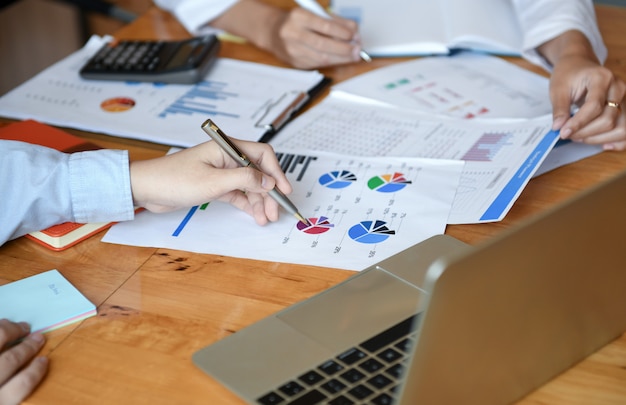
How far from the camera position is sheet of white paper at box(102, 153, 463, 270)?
0.96 meters

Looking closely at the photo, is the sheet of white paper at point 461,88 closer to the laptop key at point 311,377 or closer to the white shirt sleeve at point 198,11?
the white shirt sleeve at point 198,11

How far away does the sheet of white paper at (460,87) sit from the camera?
1.28 meters

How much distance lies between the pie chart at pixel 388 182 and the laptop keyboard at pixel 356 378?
34 cm

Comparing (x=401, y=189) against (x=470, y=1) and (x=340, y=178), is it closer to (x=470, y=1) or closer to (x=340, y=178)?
(x=340, y=178)

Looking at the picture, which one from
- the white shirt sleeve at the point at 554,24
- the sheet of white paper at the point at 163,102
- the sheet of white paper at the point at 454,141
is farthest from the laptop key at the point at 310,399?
the white shirt sleeve at the point at 554,24

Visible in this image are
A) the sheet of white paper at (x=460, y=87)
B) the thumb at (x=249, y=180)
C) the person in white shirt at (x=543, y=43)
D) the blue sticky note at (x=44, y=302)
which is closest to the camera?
the blue sticky note at (x=44, y=302)

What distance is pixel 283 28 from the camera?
1452 millimetres

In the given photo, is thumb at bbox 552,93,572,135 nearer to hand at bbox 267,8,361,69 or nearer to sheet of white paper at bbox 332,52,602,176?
sheet of white paper at bbox 332,52,602,176

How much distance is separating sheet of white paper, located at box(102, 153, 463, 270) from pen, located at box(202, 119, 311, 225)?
2 cm

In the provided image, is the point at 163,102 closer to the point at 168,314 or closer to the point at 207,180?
the point at 207,180

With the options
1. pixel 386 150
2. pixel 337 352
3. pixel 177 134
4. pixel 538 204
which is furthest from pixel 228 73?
pixel 337 352

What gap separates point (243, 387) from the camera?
2.37 feet

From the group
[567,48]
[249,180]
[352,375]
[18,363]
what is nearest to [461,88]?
[567,48]

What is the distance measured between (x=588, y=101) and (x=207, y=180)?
0.58 m
